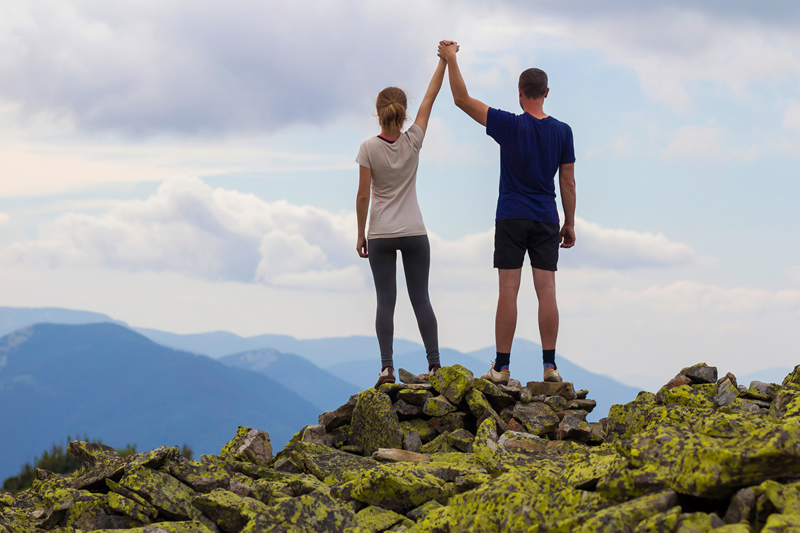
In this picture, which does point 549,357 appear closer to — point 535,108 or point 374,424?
point 374,424

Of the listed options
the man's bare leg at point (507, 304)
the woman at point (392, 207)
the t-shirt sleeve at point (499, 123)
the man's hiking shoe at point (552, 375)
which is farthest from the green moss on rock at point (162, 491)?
the t-shirt sleeve at point (499, 123)

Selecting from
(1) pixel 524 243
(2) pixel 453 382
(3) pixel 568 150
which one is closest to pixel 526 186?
(1) pixel 524 243

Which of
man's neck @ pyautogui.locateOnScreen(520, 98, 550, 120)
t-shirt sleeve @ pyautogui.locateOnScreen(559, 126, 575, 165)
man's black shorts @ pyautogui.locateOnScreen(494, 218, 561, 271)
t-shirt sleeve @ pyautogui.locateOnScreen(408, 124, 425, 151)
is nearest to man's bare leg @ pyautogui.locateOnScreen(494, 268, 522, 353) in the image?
man's black shorts @ pyautogui.locateOnScreen(494, 218, 561, 271)

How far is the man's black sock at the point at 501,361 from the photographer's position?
938 cm

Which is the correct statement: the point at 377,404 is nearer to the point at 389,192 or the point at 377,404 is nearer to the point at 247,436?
the point at 247,436

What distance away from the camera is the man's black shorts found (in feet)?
29.1

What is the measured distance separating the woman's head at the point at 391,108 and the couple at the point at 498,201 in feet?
0.04

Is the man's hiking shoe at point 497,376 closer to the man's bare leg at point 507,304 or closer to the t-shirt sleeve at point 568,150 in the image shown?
the man's bare leg at point 507,304

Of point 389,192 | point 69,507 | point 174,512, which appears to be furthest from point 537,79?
point 69,507

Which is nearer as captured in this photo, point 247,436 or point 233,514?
point 233,514

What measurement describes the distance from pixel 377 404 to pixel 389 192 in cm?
287

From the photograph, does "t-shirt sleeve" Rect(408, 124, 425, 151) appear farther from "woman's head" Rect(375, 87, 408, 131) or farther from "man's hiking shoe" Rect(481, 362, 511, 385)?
"man's hiking shoe" Rect(481, 362, 511, 385)

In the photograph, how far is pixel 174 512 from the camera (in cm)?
611

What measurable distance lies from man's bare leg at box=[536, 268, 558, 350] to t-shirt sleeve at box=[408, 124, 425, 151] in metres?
2.42
